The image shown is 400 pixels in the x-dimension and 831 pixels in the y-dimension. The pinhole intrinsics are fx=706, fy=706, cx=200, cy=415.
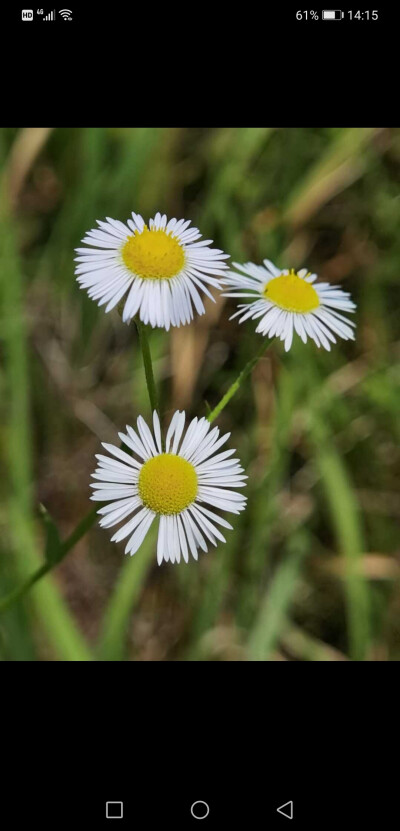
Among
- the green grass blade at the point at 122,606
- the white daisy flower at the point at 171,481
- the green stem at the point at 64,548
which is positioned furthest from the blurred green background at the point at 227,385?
the white daisy flower at the point at 171,481

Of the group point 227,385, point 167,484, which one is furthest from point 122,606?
point 167,484

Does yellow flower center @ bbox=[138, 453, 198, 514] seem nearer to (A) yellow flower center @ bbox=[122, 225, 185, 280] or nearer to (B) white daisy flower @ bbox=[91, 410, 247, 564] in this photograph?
(B) white daisy flower @ bbox=[91, 410, 247, 564]

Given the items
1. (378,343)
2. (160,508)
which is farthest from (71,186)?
(160,508)

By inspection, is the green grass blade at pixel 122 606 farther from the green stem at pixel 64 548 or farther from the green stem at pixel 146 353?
the green stem at pixel 146 353
